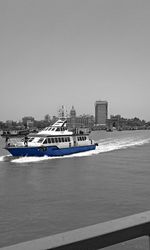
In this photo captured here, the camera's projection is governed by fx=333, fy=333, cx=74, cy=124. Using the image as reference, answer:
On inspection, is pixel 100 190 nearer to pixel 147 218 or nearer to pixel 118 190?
pixel 118 190

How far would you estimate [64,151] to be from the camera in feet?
168

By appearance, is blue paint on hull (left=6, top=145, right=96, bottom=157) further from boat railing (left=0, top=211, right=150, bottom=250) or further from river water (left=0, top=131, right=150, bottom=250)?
boat railing (left=0, top=211, right=150, bottom=250)

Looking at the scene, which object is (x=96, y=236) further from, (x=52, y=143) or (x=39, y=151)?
(x=52, y=143)

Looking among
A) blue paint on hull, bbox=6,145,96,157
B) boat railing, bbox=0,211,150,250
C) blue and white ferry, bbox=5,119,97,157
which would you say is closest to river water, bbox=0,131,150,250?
blue paint on hull, bbox=6,145,96,157

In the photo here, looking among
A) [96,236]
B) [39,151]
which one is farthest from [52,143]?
[96,236]

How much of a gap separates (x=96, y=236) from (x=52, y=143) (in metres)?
46.4

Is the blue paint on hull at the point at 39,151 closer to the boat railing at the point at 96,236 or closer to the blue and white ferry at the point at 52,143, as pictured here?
the blue and white ferry at the point at 52,143

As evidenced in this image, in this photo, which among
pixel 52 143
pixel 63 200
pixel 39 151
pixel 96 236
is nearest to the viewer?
pixel 96 236

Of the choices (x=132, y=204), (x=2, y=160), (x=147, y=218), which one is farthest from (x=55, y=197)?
(x=2, y=160)

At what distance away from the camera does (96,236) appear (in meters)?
2.57

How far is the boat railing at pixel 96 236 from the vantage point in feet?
7.68

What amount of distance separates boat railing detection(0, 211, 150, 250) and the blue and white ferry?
43722 mm

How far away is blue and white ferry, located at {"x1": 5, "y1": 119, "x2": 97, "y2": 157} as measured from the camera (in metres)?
46.3

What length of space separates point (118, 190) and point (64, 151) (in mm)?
27889
